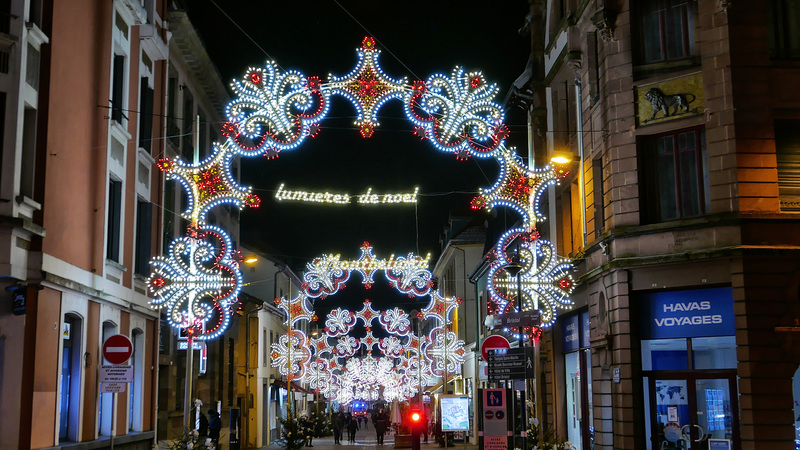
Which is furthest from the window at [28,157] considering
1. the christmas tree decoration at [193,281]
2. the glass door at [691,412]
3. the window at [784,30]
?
the window at [784,30]

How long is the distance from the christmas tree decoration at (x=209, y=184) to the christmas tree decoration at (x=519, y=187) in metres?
5.07

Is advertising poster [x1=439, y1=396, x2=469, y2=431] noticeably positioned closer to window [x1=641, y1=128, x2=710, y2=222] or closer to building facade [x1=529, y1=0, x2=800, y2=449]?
building facade [x1=529, y1=0, x2=800, y2=449]

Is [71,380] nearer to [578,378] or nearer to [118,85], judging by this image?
[118,85]

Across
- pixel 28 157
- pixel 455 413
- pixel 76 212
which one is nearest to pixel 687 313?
pixel 455 413

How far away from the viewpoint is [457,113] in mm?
19266

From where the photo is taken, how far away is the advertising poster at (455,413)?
27.3m

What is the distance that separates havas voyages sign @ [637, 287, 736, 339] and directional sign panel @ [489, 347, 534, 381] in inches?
124

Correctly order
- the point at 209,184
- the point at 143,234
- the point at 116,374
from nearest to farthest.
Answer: the point at 116,374
the point at 209,184
the point at 143,234

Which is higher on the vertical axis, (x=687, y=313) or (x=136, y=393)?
(x=687, y=313)

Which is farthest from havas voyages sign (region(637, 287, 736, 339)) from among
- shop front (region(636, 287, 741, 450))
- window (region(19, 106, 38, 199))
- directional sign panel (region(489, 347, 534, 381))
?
window (region(19, 106, 38, 199))

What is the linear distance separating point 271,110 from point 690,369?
10.0 meters

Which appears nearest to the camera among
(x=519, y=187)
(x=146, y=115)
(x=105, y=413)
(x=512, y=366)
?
(x=512, y=366)

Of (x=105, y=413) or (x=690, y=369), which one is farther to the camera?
(x=105, y=413)

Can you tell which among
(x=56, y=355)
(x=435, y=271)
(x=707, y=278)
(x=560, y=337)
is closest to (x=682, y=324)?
(x=707, y=278)
